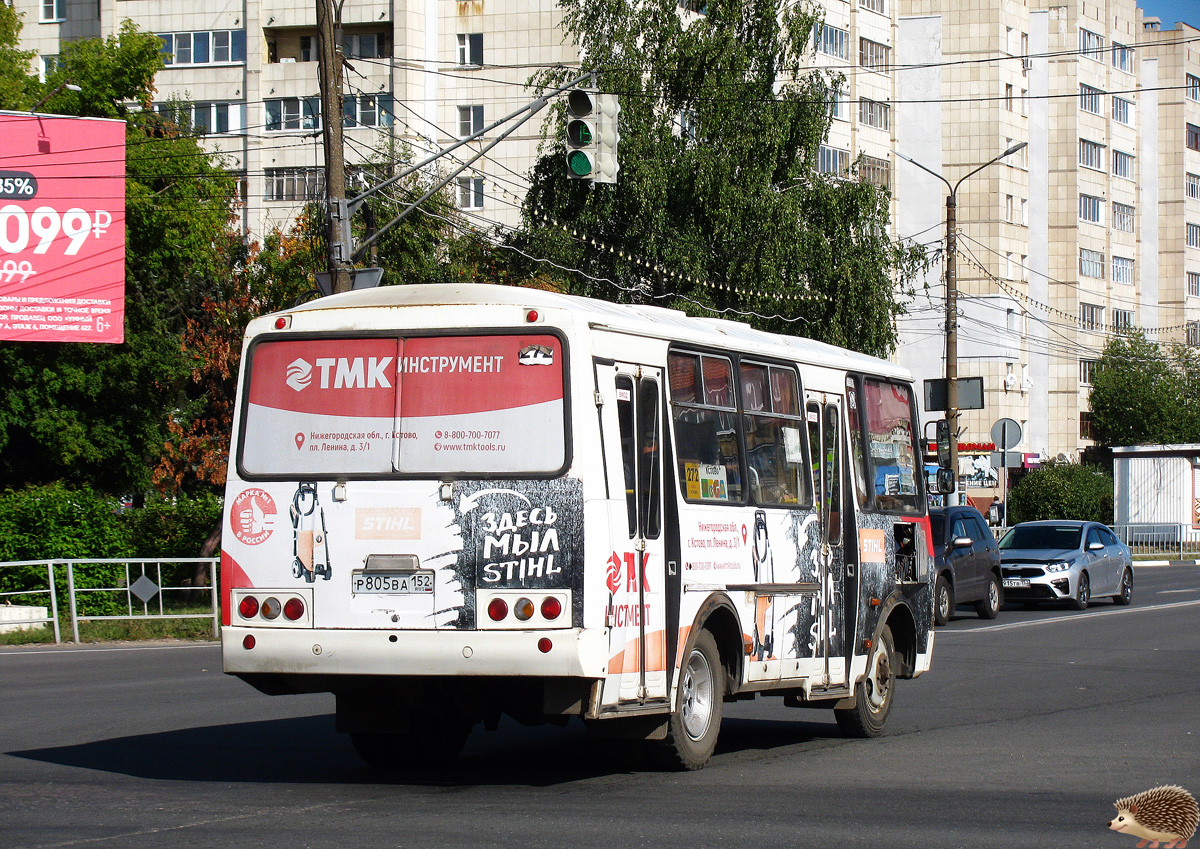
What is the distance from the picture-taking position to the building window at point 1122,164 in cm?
8756

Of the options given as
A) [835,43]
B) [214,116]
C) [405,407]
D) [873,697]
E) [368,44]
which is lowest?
[873,697]

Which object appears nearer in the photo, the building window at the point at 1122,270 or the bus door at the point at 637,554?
the bus door at the point at 637,554

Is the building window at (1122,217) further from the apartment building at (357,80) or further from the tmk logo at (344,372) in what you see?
the tmk logo at (344,372)

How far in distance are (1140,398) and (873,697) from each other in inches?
2908

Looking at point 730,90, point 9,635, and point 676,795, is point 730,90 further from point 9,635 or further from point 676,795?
point 676,795

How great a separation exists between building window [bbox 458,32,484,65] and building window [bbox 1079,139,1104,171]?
39.1 m

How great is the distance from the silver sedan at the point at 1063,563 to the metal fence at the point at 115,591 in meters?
13.7

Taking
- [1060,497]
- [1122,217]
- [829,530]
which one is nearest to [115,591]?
[829,530]

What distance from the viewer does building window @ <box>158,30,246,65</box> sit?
58.6m

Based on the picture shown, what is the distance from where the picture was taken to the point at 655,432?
9859mm

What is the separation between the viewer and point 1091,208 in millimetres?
85500

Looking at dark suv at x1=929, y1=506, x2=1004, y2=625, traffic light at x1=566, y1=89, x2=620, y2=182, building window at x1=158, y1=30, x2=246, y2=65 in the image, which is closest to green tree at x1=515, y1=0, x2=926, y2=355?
dark suv at x1=929, y1=506, x2=1004, y2=625

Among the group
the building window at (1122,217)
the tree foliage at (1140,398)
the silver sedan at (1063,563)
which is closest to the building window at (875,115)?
the tree foliage at (1140,398)

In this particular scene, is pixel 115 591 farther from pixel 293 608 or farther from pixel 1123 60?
pixel 1123 60
